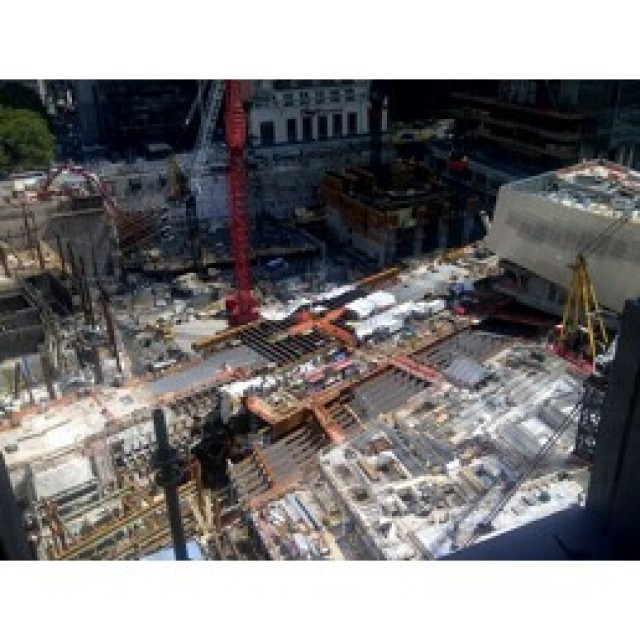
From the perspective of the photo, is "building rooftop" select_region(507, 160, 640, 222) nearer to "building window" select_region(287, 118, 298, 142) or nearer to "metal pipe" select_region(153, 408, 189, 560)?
"metal pipe" select_region(153, 408, 189, 560)

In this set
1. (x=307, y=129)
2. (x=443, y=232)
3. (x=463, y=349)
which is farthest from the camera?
(x=307, y=129)

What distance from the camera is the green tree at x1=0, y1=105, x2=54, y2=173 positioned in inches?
1620

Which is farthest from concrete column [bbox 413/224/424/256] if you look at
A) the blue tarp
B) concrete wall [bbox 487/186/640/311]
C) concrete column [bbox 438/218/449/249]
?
the blue tarp

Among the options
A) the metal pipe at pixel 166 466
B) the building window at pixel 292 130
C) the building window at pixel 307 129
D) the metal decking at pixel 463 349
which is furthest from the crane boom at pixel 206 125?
the metal pipe at pixel 166 466

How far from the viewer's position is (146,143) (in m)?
54.3

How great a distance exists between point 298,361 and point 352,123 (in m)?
29.3

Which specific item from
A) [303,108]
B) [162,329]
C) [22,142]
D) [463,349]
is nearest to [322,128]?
[303,108]

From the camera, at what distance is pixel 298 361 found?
26094 mm

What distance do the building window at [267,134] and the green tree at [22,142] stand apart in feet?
44.9

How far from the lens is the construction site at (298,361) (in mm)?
18094

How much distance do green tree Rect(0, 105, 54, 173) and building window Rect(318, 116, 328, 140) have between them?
704 inches

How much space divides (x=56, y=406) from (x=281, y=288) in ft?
50.4

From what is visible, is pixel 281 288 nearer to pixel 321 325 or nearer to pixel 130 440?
pixel 321 325

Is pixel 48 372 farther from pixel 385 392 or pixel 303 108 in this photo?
pixel 303 108
